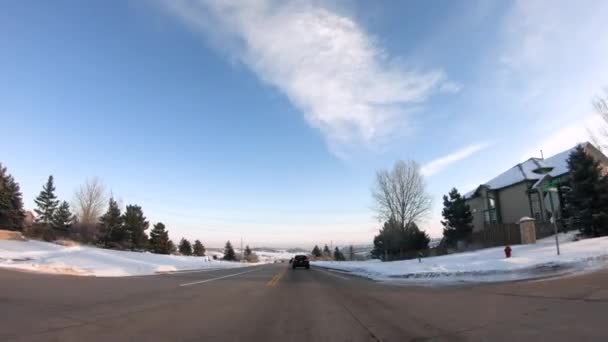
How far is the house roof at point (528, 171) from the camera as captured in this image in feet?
131

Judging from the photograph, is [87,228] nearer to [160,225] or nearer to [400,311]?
[160,225]

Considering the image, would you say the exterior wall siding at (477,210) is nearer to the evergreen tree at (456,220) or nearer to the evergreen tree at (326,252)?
the evergreen tree at (456,220)

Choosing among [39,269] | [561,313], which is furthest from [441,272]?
[39,269]

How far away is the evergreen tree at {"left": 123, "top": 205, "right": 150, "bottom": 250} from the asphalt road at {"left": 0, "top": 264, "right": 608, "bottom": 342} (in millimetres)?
51682

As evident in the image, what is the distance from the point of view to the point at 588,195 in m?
25.8

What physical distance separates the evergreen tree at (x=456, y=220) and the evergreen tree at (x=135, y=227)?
46.3 metres

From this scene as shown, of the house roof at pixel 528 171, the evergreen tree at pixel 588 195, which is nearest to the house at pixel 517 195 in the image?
the house roof at pixel 528 171

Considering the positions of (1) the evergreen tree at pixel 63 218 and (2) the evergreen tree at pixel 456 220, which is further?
(1) the evergreen tree at pixel 63 218

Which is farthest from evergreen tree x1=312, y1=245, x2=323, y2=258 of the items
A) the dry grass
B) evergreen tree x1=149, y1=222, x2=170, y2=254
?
the dry grass

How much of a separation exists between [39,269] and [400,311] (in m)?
21.1

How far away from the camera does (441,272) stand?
1745cm

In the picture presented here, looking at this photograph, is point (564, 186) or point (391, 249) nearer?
point (564, 186)

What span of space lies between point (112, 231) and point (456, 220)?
47.8 metres

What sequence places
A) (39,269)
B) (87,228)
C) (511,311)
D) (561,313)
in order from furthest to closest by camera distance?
1. (87,228)
2. (39,269)
3. (511,311)
4. (561,313)
